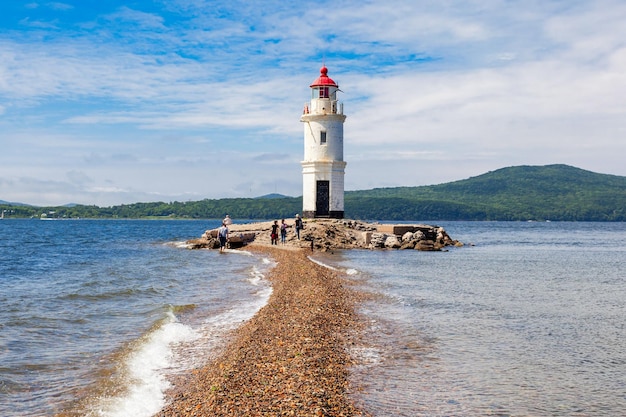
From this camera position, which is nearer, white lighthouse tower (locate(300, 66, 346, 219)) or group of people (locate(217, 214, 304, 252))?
group of people (locate(217, 214, 304, 252))

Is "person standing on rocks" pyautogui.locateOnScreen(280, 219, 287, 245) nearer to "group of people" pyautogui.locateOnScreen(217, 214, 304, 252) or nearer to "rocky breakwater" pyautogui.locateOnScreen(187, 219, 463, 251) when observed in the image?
"group of people" pyautogui.locateOnScreen(217, 214, 304, 252)

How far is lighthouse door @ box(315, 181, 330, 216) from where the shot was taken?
46.1 metres

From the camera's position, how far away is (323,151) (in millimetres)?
45938

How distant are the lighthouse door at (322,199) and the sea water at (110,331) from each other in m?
17.2

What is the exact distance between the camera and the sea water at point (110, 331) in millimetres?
9789

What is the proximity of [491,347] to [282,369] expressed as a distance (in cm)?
465

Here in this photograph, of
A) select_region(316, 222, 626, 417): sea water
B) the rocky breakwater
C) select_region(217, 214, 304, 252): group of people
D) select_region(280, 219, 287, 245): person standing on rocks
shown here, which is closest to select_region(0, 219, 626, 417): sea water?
select_region(316, 222, 626, 417): sea water

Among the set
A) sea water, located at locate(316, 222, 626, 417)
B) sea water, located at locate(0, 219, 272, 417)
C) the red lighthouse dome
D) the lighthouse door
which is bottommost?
sea water, located at locate(0, 219, 272, 417)

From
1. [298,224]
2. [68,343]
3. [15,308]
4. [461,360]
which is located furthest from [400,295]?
[298,224]

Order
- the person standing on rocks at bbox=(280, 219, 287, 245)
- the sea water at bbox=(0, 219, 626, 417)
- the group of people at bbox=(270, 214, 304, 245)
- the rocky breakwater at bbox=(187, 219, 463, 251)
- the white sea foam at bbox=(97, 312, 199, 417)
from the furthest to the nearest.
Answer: the rocky breakwater at bbox=(187, 219, 463, 251) < the person standing on rocks at bbox=(280, 219, 287, 245) < the group of people at bbox=(270, 214, 304, 245) < the sea water at bbox=(0, 219, 626, 417) < the white sea foam at bbox=(97, 312, 199, 417)

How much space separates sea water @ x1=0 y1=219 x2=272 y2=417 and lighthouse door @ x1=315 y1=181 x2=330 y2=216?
675 inches

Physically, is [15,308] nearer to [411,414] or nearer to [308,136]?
[411,414]

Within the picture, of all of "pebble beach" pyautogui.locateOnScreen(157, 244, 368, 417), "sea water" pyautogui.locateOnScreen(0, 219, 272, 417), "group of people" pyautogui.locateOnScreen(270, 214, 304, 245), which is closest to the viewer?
"pebble beach" pyautogui.locateOnScreen(157, 244, 368, 417)

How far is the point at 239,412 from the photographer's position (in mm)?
8070
